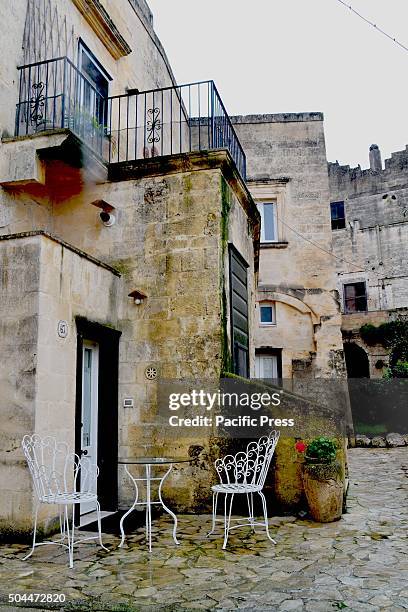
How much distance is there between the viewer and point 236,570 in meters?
4.26

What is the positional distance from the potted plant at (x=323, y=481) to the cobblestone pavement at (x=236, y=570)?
14cm

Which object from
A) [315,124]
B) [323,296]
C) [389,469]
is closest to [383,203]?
[315,124]

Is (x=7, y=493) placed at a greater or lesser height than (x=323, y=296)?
lesser

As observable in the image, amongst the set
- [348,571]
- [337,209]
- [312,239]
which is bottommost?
[348,571]

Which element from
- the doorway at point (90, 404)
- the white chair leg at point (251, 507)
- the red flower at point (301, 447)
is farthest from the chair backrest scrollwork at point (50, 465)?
the red flower at point (301, 447)

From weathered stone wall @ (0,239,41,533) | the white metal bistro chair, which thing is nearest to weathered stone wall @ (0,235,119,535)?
weathered stone wall @ (0,239,41,533)

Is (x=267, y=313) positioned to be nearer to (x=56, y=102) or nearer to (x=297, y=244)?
(x=297, y=244)

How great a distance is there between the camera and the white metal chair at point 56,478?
15.2 ft

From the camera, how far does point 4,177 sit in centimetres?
636

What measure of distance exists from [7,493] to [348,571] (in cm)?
320

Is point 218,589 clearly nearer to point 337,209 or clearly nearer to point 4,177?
point 4,177

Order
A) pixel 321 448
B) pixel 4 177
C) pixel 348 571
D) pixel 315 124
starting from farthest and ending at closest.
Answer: pixel 315 124 < pixel 4 177 < pixel 321 448 < pixel 348 571

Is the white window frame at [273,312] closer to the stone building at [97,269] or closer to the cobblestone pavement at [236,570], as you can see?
the stone building at [97,269]

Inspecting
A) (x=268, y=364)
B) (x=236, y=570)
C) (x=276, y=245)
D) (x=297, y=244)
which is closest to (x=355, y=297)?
(x=297, y=244)
